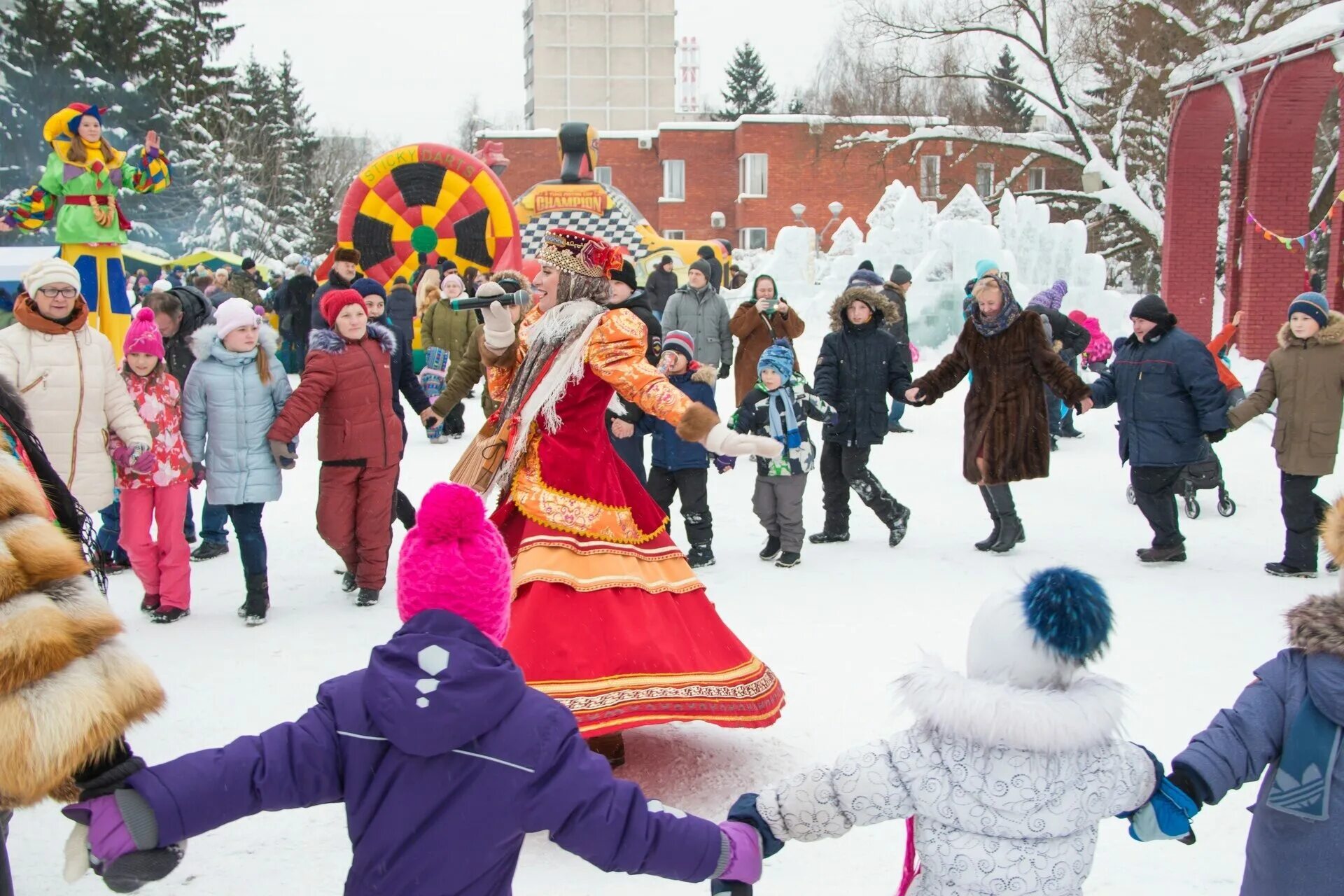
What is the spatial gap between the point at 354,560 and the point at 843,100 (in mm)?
43463

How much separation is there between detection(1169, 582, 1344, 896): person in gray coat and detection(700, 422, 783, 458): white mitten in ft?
5.51

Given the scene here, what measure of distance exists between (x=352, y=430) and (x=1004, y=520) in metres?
4.12

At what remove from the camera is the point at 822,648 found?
5551 mm

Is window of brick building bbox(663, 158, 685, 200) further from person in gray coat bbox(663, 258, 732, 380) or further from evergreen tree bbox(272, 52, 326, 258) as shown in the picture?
person in gray coat bbox(663, 258, 732, 380)

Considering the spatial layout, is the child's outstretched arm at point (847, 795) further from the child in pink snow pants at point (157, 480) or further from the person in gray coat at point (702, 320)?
the person in gray coat at point (702, 320)

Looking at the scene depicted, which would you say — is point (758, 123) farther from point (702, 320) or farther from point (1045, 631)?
point (1045, 631)

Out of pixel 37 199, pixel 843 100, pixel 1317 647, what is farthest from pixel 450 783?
pixel 843 100

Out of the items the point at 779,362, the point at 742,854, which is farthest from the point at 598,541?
the point at 779,362

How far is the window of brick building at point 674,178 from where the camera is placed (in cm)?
4159

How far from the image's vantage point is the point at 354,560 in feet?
21.4

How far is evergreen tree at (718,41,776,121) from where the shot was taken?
190ft

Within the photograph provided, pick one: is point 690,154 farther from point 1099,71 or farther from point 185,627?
point 185,627

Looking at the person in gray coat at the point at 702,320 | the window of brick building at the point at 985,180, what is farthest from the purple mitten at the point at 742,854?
the window of brick building at the point at 985,180

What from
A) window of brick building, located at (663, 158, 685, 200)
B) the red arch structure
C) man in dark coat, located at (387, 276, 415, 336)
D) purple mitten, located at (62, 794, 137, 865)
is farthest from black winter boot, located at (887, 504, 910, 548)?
window of brick building, located at (663, 158, 685, 200)
